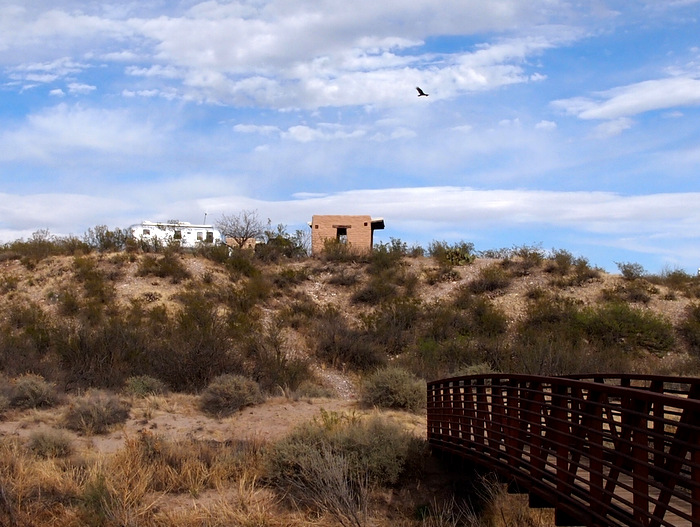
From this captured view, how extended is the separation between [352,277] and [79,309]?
14.1 m

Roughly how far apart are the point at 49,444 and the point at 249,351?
12.4 m

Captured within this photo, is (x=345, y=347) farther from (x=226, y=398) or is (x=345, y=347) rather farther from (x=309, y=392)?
(x=226, y=398)

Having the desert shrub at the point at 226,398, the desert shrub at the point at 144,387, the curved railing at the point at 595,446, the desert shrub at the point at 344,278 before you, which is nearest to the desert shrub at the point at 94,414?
the desert shrub at the point at 226,398

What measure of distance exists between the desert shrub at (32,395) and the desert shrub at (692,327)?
83.3 feet

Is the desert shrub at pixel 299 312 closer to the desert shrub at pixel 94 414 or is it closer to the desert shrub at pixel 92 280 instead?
the desert shrub at pixel 92 280

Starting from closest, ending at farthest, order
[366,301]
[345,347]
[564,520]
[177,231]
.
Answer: [564,520]
[345,347]
[366,301]
[177,231]

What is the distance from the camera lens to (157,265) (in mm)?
35906

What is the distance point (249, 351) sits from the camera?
82.3ft

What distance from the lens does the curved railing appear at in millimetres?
5145

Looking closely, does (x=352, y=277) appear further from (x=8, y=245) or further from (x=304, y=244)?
(x=8, y=245)

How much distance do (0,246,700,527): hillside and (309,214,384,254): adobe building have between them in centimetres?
235

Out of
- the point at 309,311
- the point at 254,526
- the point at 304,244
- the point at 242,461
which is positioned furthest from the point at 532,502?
the point at 304,244

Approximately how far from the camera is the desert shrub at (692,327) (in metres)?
29.7

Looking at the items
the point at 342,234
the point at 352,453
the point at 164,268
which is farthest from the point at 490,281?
the point at 352,453
